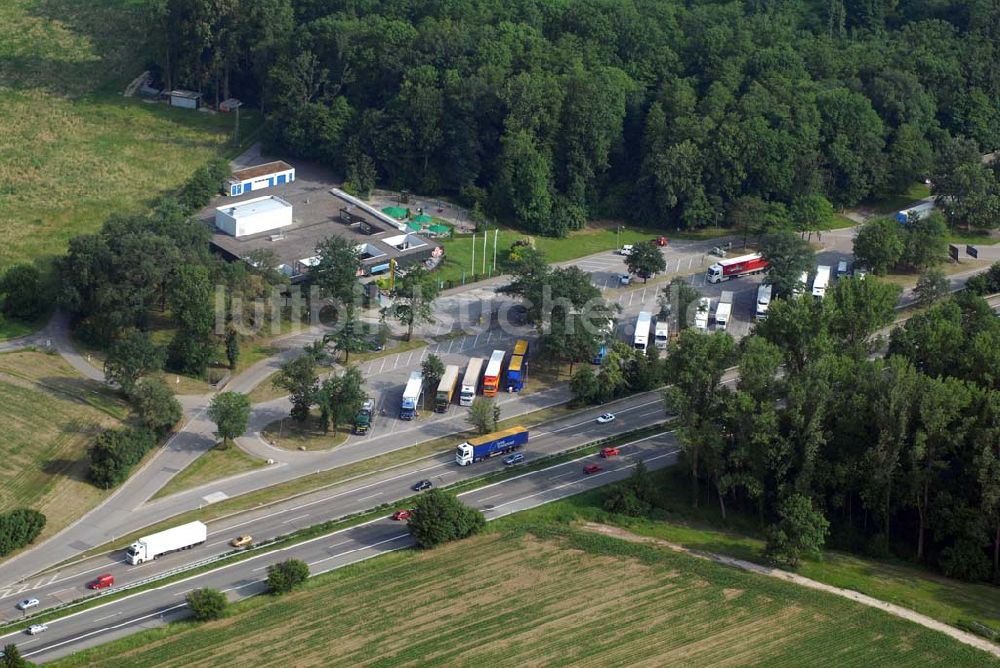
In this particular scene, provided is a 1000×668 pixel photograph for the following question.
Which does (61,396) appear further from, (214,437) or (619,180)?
(619,180)

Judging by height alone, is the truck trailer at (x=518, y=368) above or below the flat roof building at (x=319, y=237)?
below

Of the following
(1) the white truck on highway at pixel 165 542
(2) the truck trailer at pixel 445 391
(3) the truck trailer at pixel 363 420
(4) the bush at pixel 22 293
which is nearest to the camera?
(1) the white truck on highway at pixel 165 542

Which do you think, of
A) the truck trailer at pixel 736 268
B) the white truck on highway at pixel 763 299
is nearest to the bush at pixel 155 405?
the white truck on highway at pixel 763 299

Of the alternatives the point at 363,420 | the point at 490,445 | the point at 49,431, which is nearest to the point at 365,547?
the point at 490,445

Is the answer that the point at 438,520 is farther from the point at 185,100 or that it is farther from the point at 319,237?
the point at 185,100

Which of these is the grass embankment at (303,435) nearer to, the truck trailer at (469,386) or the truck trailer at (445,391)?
the truck trailer at (445,391)

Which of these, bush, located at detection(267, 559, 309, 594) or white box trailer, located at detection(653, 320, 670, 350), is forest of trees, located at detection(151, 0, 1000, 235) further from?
bush, located at detection(267, 559, 309, 594)

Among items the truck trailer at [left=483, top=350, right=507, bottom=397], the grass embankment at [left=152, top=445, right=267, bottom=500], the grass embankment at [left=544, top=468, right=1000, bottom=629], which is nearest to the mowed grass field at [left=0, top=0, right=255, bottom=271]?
the grass embankment at [left=152, top=445, right=267, bottom=500]
